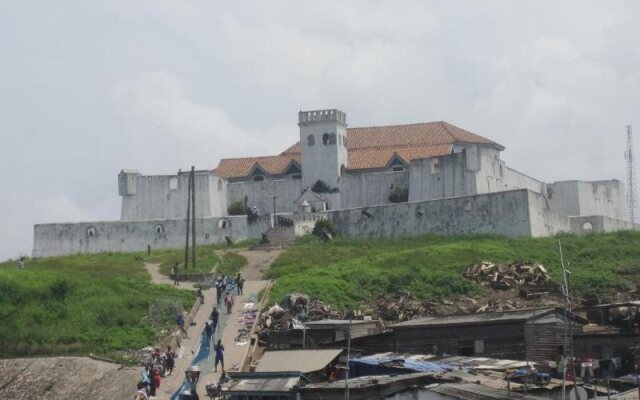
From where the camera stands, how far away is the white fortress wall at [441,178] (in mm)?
62281

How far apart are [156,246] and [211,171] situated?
6190mm

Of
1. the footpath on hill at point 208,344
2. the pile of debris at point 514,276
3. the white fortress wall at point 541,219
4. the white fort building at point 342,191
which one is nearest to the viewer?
the footpath on hill at point 208,344

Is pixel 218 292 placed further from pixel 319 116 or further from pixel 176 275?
pixel 319 116

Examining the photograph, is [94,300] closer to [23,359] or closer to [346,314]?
[23,359]

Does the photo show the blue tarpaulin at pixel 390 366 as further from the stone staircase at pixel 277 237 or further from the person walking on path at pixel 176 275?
the stone staircase at pixel 277 237

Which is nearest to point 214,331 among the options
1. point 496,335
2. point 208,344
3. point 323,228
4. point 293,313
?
point 208,344

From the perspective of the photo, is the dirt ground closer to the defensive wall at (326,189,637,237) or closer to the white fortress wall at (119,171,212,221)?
the defensive wall at (326,189,637,237)

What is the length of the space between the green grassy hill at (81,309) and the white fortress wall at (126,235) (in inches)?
414

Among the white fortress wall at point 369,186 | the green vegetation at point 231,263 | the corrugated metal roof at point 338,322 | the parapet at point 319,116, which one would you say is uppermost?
the parapet at point 319,116

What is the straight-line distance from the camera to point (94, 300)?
155 feet

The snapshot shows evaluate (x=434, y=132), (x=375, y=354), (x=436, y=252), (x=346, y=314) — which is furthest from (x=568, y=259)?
(x=434, y=132)

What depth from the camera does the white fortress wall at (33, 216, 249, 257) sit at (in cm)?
6581

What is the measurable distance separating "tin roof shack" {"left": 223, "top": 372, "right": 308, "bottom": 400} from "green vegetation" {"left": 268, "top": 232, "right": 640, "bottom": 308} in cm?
1104

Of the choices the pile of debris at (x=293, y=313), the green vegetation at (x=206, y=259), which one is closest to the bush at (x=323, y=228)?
the green vegetation at (x=206, y=259)
